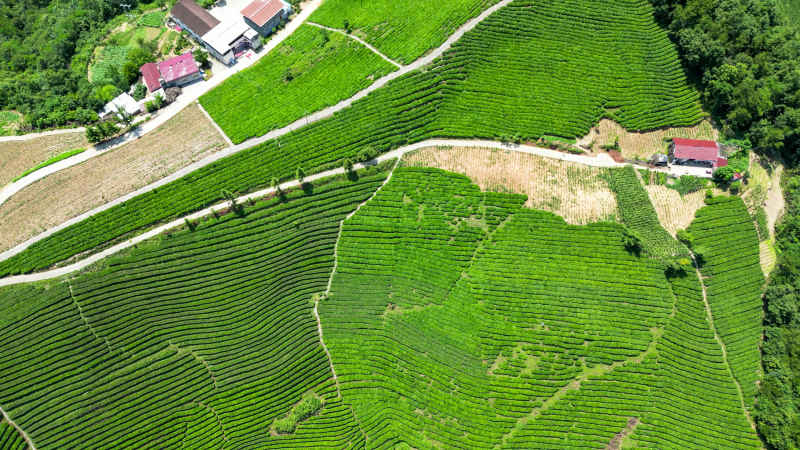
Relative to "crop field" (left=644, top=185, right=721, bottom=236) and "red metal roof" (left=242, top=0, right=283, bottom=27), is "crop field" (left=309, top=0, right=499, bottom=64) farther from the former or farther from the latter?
"crop field" (left=644, top=185, right=721, bottom=236)

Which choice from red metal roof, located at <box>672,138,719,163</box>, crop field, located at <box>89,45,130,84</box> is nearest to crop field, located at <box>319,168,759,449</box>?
red metal roof, located at <box>672,138,719,163</box>

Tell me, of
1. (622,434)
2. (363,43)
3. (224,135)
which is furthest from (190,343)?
(622,434)

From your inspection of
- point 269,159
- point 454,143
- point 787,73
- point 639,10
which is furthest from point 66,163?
point 787,73

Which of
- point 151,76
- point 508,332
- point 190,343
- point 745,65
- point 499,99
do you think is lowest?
point 508,332

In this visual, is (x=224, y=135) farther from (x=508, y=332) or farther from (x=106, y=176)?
(x=508, y=332)

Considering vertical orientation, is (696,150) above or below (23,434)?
above

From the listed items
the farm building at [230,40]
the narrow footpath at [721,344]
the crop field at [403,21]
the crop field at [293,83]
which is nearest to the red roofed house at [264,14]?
the farm building at [230,40]

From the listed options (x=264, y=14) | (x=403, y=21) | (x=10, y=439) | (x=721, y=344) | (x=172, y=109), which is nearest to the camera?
(x=10, y=439)
